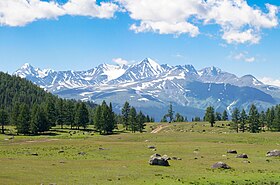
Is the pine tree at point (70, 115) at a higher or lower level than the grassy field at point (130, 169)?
higher

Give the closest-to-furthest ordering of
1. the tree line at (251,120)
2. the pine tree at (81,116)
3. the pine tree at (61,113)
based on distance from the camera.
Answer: the pine tree at (81,116) < the tree line at (251,120) < the pine tree at (61,113)

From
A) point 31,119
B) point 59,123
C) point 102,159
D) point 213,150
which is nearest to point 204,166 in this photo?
point 102,159

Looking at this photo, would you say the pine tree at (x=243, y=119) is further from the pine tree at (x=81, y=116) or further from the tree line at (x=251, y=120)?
the pine tree at (x=81, y=116)

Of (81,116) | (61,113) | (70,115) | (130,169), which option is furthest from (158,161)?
(61,113)

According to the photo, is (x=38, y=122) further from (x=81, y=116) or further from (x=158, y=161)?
(x=158, y=161)

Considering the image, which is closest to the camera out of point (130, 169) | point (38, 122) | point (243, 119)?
point (130, 169)

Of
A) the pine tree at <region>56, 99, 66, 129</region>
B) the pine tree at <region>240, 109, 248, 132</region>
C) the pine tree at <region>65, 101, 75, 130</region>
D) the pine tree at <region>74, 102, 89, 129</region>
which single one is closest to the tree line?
the pine tree at <region>240, 109, 248, 132</region>

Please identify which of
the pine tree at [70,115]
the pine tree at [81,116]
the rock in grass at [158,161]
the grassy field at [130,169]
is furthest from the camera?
the pine tree at [70,115]

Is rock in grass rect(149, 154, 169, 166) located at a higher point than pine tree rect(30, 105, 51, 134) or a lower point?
lower

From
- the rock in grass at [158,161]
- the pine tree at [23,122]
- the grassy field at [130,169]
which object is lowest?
the grassy field at [130,169]

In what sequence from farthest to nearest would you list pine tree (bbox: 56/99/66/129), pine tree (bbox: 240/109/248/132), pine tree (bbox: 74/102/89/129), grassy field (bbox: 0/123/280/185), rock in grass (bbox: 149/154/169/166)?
1. pine tree (bbox: 56/99/66/129)
2. pine tree (bbox: 240/109/248/132)
3. pine tree (bbox: 74/102/89/129)
4. rock in grass (bbox: 149/154/169/166)
5. grassy field (bbox: 0/123/280/185)

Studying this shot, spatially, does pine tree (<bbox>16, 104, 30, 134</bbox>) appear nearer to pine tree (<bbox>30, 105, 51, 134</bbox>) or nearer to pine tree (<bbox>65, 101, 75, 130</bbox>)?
pine tree (<bbox>30, 105, 51, 134</bbox>)

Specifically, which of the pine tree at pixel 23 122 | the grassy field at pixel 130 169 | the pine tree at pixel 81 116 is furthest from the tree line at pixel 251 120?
the pine tree at pixel 23 122

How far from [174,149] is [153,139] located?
2810 cm
